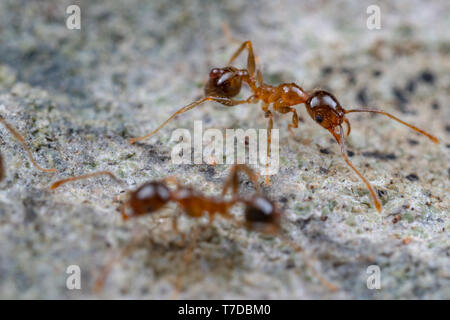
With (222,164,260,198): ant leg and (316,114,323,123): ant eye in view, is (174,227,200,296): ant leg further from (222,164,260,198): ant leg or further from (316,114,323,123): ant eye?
(316,114,323,123): ant eye

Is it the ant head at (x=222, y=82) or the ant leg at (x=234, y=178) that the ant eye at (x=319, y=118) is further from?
the ant leg at (x=234, y=178)

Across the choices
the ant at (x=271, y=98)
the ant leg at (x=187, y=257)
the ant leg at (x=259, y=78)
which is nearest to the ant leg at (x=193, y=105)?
the ant at (x=271, y=98)

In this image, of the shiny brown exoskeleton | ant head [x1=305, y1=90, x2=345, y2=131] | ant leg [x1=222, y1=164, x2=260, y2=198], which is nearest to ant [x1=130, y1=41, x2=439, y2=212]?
ant head [x1=305, y1=90, x2=345, y2=131]

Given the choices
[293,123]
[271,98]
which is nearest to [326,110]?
[293,123]

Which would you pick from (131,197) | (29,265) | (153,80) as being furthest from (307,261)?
(153,80)

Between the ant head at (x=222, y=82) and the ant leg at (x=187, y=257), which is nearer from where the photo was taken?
the ant leg at (x=187, y=257)

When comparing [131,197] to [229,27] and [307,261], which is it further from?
[229,27]
